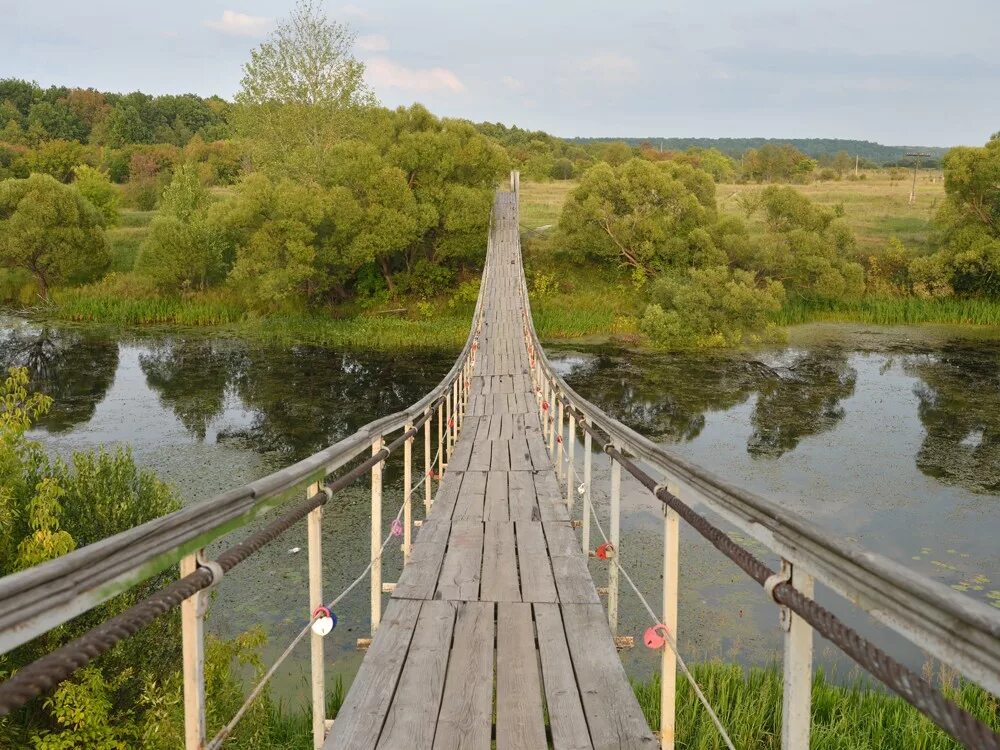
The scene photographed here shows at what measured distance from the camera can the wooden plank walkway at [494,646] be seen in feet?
7.41

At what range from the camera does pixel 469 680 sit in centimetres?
255

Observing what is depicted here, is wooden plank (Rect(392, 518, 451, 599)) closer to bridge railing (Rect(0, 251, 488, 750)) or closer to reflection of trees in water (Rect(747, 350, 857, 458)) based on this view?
bridge railing (Rect(0, 251, 488, 750))

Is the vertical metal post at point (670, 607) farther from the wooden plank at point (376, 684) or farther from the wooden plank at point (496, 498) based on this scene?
the wooden plank at point (496, 498)

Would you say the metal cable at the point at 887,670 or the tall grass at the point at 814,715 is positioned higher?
the metal cable at the point at 887,670

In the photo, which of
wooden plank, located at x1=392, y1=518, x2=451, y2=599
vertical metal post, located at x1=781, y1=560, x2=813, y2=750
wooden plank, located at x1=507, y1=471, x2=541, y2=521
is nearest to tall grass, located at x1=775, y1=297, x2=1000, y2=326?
wooden plank, located at x1=507, y1=471, x2=541, y2=521

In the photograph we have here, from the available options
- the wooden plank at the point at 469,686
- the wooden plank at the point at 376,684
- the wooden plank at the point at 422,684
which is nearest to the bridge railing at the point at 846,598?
the wooden plank at the point at 469,686

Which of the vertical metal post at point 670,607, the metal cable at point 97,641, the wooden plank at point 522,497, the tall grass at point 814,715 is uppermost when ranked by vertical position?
the metal cable at point 97,641

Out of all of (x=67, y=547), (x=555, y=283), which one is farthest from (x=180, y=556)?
(x=555, y=283)

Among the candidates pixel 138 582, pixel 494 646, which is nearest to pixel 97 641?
pixel 138 582

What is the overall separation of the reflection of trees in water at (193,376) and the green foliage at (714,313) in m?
10.5

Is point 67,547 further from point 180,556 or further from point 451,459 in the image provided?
point 180,556

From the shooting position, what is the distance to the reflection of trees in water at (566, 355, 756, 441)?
13.8 m

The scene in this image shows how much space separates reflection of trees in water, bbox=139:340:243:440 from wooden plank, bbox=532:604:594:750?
Answer: 10.6 meters

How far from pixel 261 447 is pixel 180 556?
11.3m
